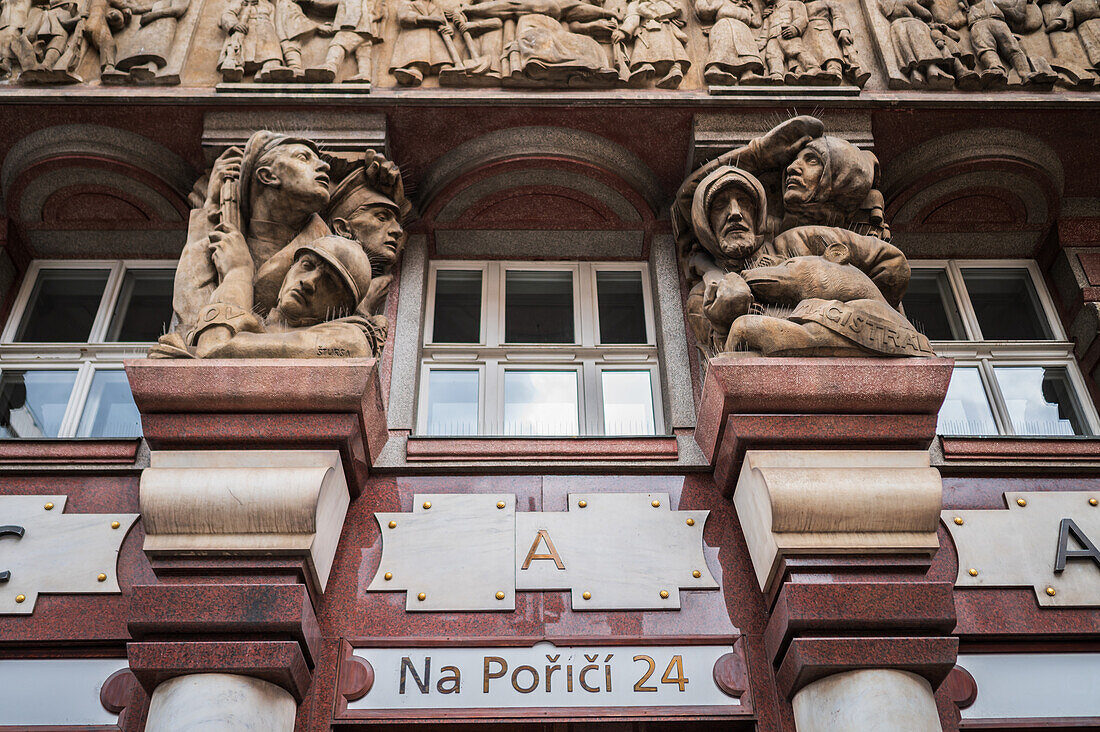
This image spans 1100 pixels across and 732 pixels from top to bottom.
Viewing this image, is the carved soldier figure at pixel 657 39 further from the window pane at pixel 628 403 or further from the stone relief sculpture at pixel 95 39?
the stone relief sculpture at pixel 95 39

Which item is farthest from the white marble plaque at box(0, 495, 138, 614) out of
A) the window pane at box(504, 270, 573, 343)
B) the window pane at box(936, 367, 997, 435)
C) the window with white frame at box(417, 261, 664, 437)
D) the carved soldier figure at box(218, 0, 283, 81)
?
the window pane at box(936, 367, 997, 435)

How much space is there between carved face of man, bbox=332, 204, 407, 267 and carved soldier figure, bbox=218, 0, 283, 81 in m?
1.20

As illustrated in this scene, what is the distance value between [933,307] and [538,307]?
9.17 ft

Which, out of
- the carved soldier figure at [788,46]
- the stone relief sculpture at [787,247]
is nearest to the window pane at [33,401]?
the stone relief sculpture at [787,247]

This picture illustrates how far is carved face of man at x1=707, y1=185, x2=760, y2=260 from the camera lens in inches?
257

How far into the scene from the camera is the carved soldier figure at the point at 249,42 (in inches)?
280

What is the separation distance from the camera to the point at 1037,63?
7.36 metres

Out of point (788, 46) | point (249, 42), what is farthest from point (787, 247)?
point (249, 42)

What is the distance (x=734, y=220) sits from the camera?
6.57 meters

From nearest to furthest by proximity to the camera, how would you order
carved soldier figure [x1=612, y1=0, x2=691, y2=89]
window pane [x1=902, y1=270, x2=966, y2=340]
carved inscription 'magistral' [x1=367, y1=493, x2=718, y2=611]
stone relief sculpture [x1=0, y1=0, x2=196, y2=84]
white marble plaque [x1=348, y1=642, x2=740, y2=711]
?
white marble plaque [x1=348, y1=642, x2=740, y2=711]
carved inscription 'magistral' [x1=367, y1=493, x2=718, y2=611]
stone relief sculpture [x1=0, y1=0, x2=196, y2=84]
carved soldier figure [x1=612, y1=0, x2=691, y2=89]
window pane [x1=902, y1=270, x2=966, y2=340]

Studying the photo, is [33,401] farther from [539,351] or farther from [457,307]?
[539,351]

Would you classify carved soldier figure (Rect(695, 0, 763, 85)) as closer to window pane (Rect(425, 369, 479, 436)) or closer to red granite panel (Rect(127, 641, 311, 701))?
window pane (Rect(425, 369, 479, 436))

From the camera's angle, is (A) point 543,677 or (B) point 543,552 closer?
(A) point 543,677

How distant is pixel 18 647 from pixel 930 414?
4.69 meters
